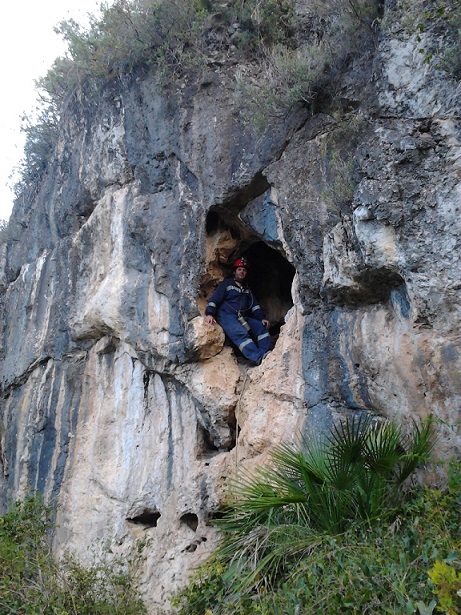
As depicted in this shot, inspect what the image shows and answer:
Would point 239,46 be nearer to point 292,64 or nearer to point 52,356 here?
point 292,64

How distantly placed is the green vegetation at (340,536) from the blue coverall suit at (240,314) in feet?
6.89

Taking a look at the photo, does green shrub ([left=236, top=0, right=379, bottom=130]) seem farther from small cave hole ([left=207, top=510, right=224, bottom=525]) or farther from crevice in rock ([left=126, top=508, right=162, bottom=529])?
crevice in rock ([left=126, top=508, right=162, bottom=529])

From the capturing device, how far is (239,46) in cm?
934

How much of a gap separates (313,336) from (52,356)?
494 centimetres

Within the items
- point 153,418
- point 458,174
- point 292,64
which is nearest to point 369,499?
point 458,174

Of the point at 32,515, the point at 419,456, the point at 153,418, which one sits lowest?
the point at 32,515

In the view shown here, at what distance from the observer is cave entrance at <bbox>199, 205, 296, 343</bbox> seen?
30.2 ft

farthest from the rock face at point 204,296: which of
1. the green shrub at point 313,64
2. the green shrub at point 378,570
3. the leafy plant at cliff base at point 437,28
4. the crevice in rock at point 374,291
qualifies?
the green shrub at point 378,570

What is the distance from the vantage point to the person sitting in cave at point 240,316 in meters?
8.92

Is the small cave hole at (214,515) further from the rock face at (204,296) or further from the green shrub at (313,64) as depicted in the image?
the green shrub at (313,64)

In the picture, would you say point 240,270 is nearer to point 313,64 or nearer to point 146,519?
point 313,64

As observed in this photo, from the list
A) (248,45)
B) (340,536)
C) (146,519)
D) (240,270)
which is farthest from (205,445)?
(248,45)

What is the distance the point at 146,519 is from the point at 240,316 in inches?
120

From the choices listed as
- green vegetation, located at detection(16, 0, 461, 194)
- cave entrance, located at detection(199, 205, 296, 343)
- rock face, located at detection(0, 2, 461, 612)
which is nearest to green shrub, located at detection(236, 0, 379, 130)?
green vegetation, located at detection(16, 0, 461, 194)
